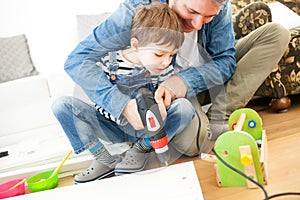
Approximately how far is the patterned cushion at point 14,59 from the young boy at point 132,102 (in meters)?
0.97

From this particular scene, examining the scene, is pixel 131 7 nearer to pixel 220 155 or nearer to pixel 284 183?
pixel 220 155

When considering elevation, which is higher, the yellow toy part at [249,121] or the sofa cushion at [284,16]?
the sofa cushion at [284,16]

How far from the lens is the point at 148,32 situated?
33.7 inches

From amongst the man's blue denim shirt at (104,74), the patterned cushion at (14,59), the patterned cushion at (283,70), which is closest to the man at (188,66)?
the man's blue denim shirt at (104,74)

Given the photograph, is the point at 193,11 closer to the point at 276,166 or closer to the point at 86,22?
the point at 276,166

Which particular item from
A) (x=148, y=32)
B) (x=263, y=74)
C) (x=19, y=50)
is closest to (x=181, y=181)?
(x=148, y=32)

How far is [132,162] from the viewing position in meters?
1.06

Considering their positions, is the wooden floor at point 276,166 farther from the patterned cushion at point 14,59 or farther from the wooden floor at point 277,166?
the patterned cushion at point 14,59

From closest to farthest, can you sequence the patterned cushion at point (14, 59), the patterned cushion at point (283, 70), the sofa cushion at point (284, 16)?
1. the patterned cushion at point (283, 70)
2. the sofa cushion at point (284, 16)
3. the patterned cushion at point (14, 59)

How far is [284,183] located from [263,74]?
0.52m

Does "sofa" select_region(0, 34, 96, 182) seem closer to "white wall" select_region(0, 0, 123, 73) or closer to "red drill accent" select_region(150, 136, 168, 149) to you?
"white wall" select_region(0, 0, 123, 73)

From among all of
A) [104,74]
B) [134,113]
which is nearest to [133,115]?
[134,113]

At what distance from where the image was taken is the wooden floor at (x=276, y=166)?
0.94 metres

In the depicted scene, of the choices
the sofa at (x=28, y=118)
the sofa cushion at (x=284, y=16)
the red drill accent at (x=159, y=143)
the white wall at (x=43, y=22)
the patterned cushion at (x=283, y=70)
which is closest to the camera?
the red drill accent at (x=159, y=143)
